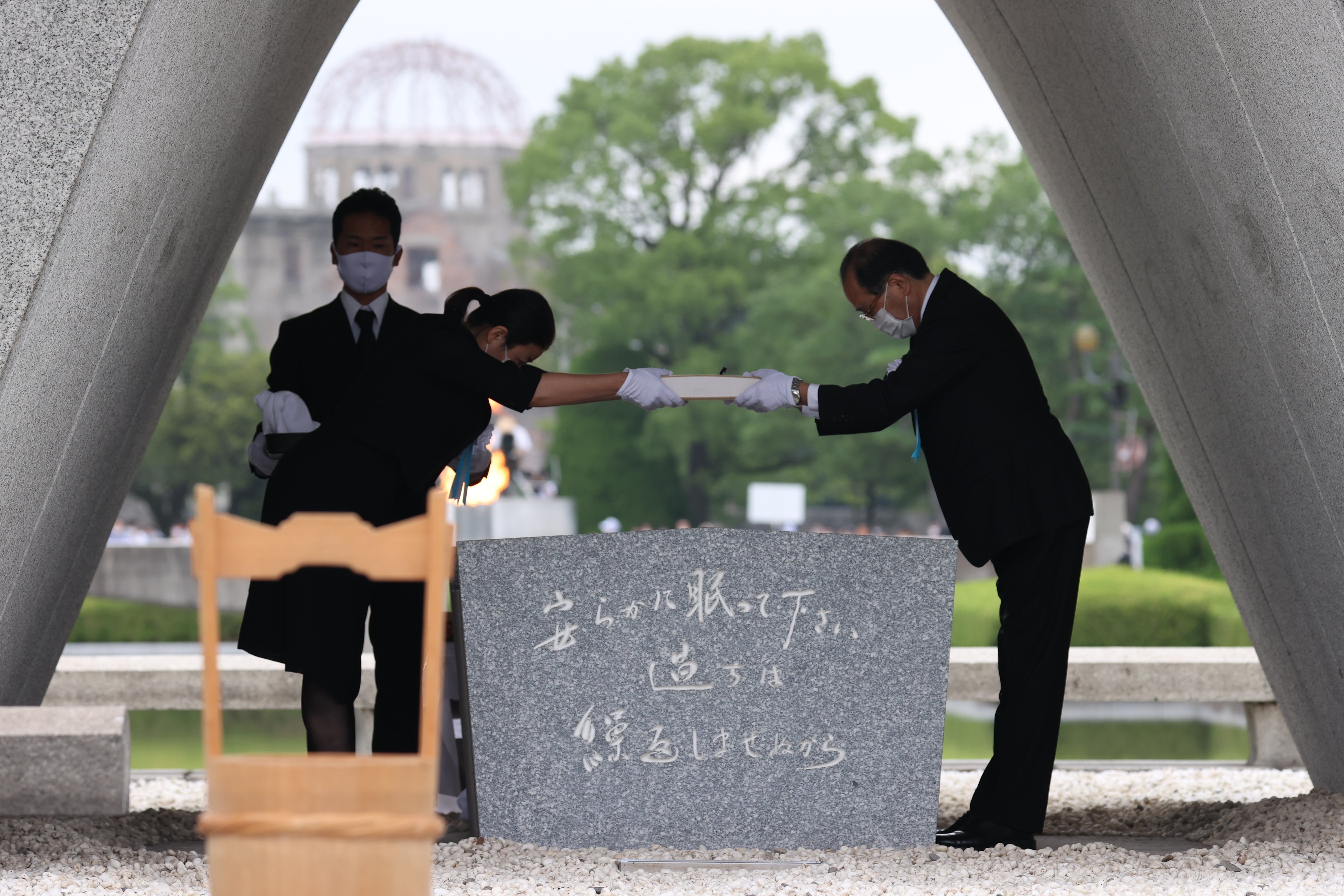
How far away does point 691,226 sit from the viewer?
27.8 m

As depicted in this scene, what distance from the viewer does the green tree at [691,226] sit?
1046 inches

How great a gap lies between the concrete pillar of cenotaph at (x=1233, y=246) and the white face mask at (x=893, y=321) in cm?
86

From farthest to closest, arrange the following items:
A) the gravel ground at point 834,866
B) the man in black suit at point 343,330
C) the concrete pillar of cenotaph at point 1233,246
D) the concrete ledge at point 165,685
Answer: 1. the concrete ledge at point 165,685
2. the man in black suit at point 343,330
3. the concrete pillar of cenotaph at point 1233,246
4. the gravel ground at point 834,866

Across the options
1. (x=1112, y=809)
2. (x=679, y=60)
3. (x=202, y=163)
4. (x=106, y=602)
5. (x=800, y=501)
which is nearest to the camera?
(x=202, y=163)

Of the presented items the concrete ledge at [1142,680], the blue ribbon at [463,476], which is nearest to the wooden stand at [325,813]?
the blue ribbon at [463,476]

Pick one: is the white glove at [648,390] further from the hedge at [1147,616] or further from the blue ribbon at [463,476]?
the hedge at [1147,616]

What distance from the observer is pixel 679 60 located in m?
27.5

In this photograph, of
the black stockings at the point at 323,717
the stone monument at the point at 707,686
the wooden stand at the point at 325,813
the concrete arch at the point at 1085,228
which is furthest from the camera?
the stone monument at the point at 707,686

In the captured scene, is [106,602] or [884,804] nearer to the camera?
[884,804]

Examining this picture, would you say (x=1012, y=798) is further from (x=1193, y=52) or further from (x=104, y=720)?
(x=104, y=720)

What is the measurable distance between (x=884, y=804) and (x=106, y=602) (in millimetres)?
18490

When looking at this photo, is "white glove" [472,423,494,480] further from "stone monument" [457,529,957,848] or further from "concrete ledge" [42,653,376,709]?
"concrete ledge" [42,653,376,709]

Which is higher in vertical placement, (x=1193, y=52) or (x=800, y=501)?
(x=1193, y=52)

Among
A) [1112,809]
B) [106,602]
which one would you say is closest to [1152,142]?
[1112,809]
